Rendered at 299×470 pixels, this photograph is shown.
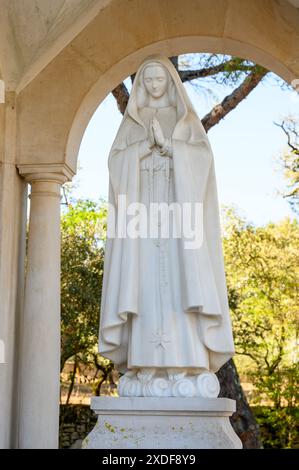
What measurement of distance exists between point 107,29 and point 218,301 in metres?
4.97

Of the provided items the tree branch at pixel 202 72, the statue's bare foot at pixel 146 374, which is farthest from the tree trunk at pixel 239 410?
the statue's bare foot at pixel 146 374

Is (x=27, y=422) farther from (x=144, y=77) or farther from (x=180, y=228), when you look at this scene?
(x=144, y=77)

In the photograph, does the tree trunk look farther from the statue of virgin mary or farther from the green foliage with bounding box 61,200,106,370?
the statue of virgin mary

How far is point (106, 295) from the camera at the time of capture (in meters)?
9.52

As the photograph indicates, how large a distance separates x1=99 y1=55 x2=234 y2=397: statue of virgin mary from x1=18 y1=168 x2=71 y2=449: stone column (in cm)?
Answer: 243

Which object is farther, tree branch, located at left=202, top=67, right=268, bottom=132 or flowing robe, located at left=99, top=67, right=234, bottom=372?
tree branch, located at left=202, top=67, right=268, bottom=132

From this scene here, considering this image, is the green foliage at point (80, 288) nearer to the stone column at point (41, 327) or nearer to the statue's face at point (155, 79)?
the stone column at point (41, 327)

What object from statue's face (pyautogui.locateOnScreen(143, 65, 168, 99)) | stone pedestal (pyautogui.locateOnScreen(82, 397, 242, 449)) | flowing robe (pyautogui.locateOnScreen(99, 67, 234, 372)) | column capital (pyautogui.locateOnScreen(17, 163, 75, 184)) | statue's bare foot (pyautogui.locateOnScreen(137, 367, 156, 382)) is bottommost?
stone pedestal (pyautogui.locateOnScreen(82, 397, 242, 449))

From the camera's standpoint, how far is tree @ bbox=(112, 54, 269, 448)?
1738cm

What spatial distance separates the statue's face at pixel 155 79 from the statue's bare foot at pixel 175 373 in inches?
119

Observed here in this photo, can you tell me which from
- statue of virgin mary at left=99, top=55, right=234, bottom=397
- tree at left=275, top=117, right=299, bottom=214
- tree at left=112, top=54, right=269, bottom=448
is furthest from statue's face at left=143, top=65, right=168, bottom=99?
tree at left=275, top=117, right=299, bottom=214

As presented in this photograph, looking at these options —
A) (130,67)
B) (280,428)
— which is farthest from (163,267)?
(280,428)

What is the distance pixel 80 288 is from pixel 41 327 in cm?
1135

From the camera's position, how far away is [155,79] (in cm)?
1008
